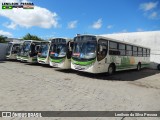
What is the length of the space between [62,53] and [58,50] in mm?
595

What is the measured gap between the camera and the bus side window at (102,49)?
1109cm

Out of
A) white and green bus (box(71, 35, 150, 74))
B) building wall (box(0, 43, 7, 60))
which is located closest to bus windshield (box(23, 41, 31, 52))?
building wall (box(0, 43, 7, 60))

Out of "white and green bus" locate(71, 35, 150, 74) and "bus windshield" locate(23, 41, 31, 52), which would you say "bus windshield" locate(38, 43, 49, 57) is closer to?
"bus windshield" locate(23, 41, 31, 52)

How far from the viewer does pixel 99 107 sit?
5.68m

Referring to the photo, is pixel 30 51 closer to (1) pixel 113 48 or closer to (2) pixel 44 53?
(2) pixel 44 53

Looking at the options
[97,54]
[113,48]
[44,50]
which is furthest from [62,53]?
[113,48]

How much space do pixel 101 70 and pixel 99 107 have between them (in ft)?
19.8

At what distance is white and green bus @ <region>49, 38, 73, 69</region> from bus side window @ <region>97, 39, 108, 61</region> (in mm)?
2887

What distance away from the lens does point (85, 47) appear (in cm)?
1162

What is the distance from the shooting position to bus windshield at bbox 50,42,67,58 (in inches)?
528

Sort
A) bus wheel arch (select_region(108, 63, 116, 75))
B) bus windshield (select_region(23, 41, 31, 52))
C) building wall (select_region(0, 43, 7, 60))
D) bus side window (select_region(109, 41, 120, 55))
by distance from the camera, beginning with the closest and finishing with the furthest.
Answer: bus side window (select_region(109, 41, 120, 55)) → bus wheel arch (select_region(108, 63, 116, 75)) → bus windshield (select_region(23, 41, 31, 52)) → building wall (select_region(0, 43, 7, 60))

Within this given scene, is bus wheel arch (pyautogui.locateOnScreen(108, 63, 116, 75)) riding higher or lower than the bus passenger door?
lower

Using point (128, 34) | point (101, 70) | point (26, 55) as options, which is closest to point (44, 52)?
point (26, 55)

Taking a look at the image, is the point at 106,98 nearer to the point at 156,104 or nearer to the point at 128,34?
the point at 156,104
